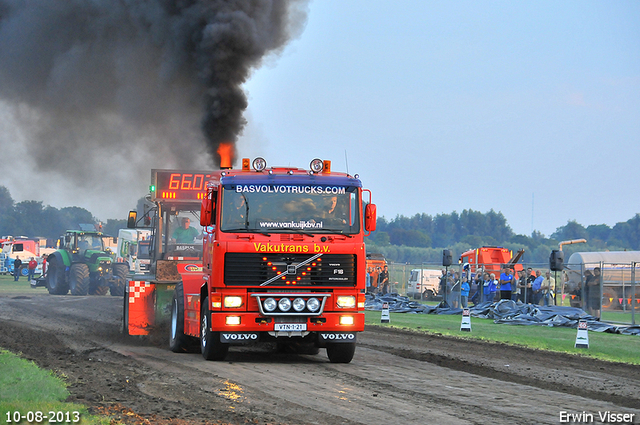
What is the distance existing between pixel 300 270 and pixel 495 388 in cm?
335

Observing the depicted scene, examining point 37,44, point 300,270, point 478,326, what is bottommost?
point 478,326

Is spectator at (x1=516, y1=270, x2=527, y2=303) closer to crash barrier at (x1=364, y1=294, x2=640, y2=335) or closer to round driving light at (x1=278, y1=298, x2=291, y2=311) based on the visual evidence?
crash barrier at (x1=364, y1=294, x2=640, y2=335)

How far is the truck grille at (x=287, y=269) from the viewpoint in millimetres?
10797

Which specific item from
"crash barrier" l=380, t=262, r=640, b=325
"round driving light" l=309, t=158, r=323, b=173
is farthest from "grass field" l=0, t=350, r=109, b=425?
"crash barrier" l=380, t=262, r=640, b=325

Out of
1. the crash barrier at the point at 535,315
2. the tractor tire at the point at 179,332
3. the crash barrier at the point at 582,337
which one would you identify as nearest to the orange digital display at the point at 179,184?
the tractor tire at the point at 179,332

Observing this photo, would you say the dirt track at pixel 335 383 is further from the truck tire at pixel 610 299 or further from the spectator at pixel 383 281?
the spectator at pixel 383 281

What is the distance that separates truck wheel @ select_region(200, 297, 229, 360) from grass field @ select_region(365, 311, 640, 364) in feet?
23.0

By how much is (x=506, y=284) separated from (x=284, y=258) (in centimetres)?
1596

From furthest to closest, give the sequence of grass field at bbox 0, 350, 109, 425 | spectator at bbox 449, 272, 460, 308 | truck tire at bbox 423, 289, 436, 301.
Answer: truck tire at bbox 423, 289, 436, 301
spectator at bbox 449, 272, 460, 308
grass field at bbox 0, 350, 109, 425

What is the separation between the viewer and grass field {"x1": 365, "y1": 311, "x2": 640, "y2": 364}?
14180 millimetres

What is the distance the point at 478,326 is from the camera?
803 inches

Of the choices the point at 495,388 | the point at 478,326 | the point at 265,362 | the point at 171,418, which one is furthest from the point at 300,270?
the point at 478,326

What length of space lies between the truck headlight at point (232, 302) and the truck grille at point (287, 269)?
217mm

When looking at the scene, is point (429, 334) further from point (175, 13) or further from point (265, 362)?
point (175, 13)
